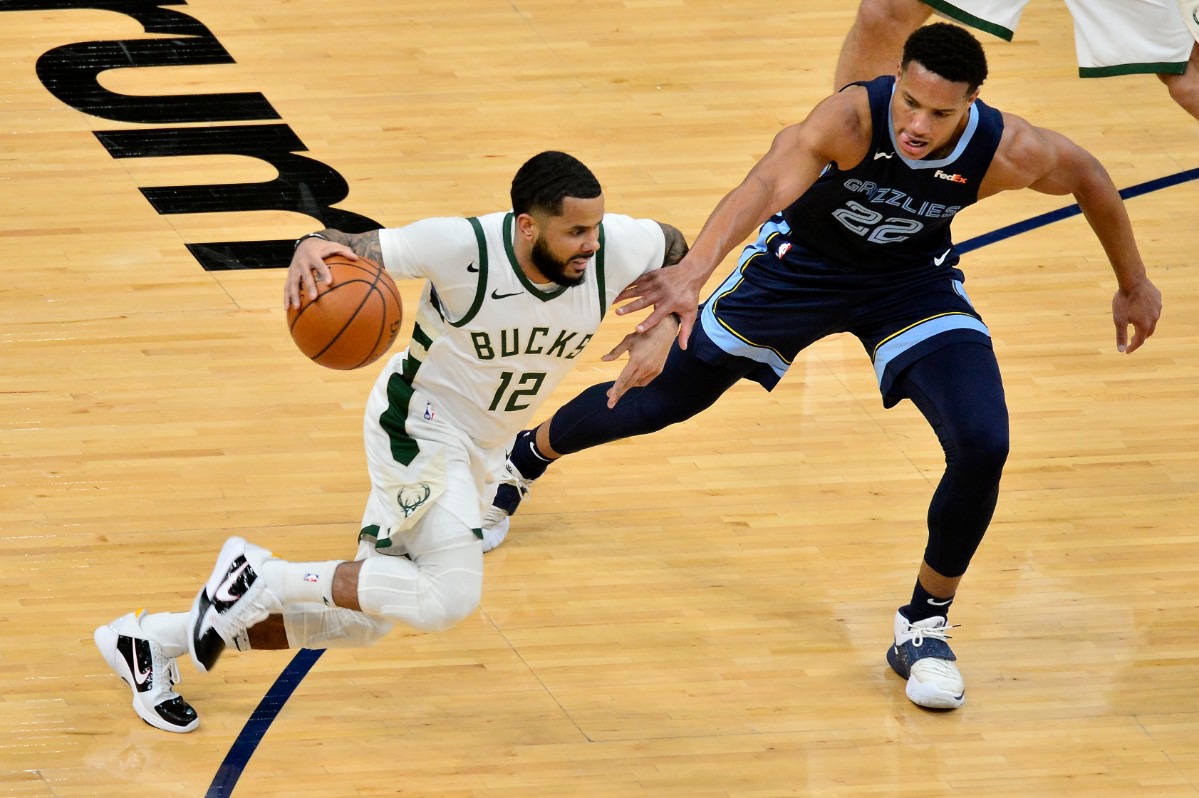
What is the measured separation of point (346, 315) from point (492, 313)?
1.53 ft

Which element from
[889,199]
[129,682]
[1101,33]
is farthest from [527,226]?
[1101,33]

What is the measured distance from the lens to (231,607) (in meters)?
4.89

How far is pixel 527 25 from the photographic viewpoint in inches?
390

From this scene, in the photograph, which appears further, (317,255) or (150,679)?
(150,679)

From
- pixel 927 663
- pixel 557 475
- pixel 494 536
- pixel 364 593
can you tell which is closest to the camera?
pixel 364 593

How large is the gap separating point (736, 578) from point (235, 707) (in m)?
1.87

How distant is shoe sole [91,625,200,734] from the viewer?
5043 mm

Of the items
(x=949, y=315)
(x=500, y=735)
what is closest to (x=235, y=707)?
(x=500, y=735)

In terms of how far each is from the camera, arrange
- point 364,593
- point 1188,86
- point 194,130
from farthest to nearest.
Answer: point 194,130 < point 1188,86 < point 364,593

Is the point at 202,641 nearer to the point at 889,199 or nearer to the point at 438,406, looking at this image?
the point at 438,406

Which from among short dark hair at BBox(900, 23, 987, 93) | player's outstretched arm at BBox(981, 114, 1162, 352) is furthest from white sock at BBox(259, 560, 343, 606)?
player's outstretched arm at BBox(981, 114, 1162, 352)

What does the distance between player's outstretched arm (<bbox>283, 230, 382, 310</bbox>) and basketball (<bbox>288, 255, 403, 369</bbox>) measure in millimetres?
29

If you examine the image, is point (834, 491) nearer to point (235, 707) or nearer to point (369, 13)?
point (235, 707)

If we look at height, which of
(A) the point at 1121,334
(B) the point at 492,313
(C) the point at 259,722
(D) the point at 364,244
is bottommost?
(C) the point at 259,722
